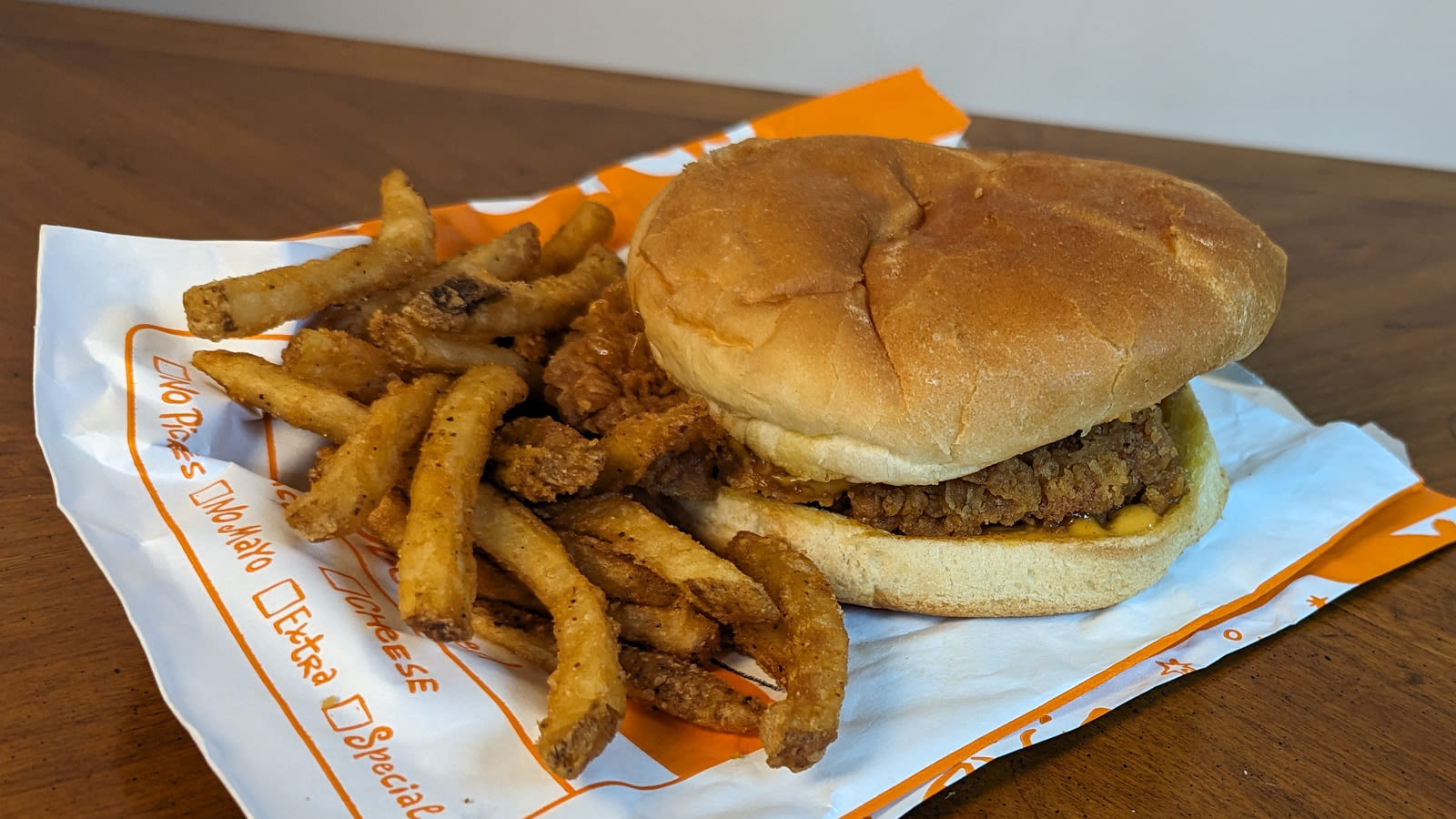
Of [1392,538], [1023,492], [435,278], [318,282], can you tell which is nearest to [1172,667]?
[1023,492]

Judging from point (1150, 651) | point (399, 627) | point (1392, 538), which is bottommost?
point (1392, 538)

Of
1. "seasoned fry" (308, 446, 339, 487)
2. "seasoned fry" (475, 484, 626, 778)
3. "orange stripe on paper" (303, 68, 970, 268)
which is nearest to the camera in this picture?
"seasoned fry" (475, 484, 626, 778)

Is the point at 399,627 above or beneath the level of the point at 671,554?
beneath

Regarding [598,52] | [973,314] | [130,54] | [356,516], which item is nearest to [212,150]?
[130,54]

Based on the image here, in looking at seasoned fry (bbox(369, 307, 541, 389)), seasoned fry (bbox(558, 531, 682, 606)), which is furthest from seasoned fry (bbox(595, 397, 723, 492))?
seasoned fry (bbox(369, 307, 541, 389))

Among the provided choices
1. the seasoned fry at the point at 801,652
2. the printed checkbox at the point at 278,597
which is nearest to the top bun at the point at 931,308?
the seasoned fry at the point at 801,652

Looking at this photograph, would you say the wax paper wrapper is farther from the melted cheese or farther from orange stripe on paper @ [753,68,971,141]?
orange stripe on paper @ [753,68,971,141]

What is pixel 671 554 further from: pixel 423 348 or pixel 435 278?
pixel 435 278
